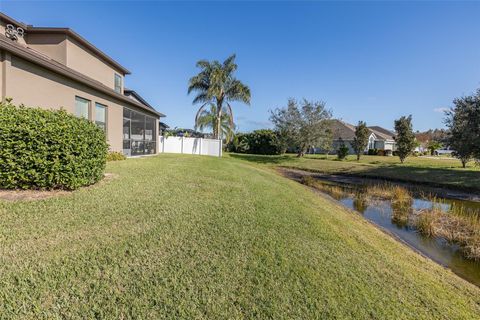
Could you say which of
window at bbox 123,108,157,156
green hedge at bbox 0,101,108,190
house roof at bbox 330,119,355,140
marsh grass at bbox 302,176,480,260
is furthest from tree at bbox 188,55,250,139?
house roof at bbox 330,119,355,140

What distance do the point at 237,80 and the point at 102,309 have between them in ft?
83.5

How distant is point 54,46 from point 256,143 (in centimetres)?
2875

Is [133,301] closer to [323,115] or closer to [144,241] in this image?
[144,241]

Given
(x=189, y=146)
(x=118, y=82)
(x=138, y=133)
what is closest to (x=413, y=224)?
(x=138, y=133)

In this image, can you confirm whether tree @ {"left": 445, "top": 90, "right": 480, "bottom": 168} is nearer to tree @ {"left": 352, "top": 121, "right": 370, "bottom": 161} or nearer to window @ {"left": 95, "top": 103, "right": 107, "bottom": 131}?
tree @ {"left": 352, "top": 121, "right": 370, "bottom": 161}

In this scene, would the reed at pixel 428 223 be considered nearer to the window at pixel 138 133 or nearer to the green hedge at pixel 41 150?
the green hedge at pixel 41 150

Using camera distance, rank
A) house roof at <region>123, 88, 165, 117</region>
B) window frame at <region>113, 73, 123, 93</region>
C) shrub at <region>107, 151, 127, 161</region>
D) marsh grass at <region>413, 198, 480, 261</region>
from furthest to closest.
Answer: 1. house roof at <region>123, 88, 165, 117</region>
2. window frame at <region>113, 73, 123, 93</region>
3. shrub at <region>107, 151, 127, 161</region>
4. marsh grass at <region>413, 198, 480, 261</region>

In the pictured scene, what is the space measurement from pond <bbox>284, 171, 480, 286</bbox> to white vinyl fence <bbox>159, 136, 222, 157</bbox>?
14694mm

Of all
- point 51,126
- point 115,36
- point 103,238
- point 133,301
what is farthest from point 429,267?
point 115,36

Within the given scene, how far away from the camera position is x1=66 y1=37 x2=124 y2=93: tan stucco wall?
12.0 meters

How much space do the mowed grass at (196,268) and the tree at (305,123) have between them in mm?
22136

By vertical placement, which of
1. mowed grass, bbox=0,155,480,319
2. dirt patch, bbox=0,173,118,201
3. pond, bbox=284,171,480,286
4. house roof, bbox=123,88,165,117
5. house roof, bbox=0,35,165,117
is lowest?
A: pond, bbox=284,171,480,286

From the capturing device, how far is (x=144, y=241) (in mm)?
3969

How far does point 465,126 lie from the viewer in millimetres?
14844
